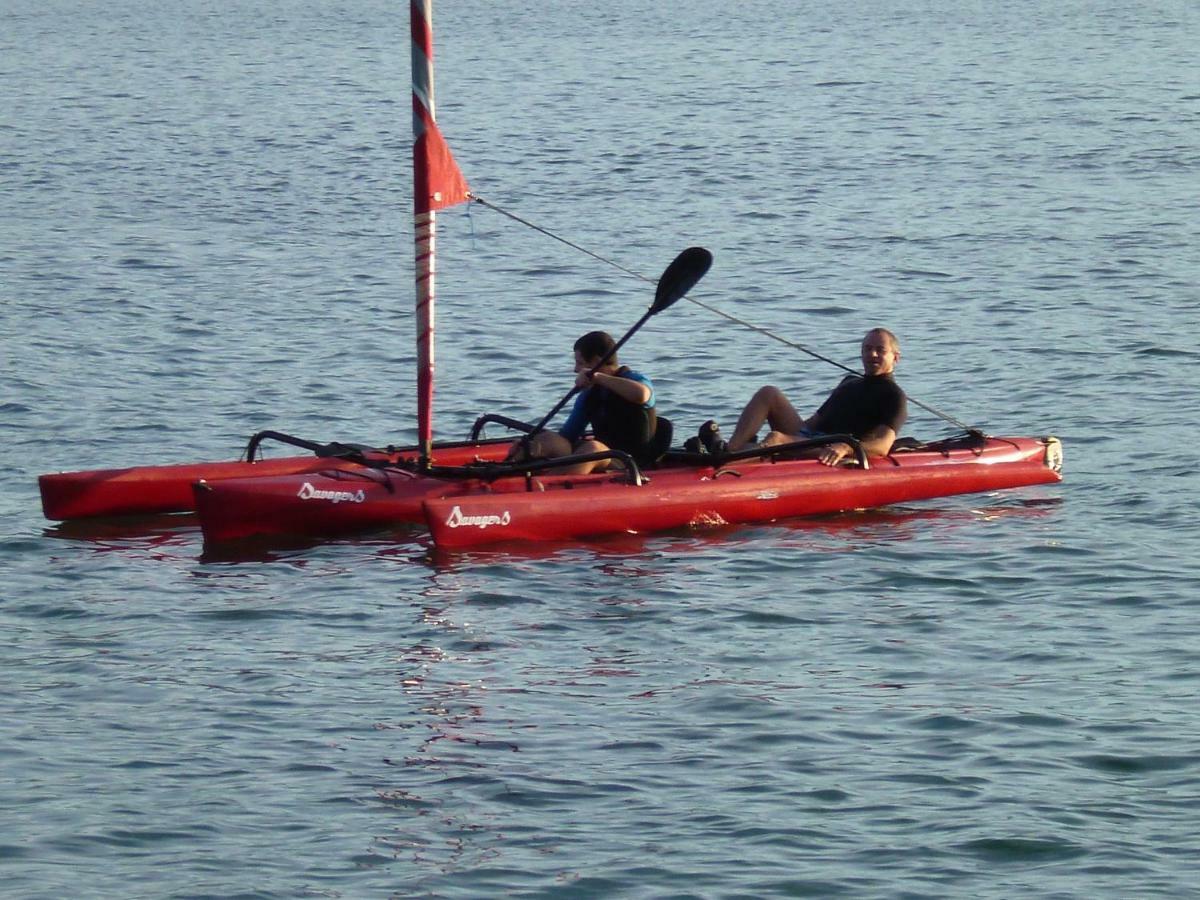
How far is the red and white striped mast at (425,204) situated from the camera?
37.8 ft

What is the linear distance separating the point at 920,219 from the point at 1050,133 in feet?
21.9

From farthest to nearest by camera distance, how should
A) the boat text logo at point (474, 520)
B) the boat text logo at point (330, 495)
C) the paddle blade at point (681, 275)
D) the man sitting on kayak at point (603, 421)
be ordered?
the paddle blade at point (681, 275)
the man sitting on kayak at point (603, 421)
the boat text logo at point (330, 495)
the boat text logo at point (474, 520)

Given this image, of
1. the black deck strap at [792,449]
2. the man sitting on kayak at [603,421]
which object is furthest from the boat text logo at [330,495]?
the black deck strap at [792,449]

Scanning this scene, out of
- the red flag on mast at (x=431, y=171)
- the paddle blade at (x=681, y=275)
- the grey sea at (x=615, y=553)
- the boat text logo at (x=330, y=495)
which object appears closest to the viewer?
the grey sea at (x=615, y=553)

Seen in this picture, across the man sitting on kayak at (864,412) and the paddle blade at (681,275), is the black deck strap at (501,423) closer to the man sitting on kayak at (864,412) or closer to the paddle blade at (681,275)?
the paddle blade at (681,275)

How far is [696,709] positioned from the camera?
886 cm

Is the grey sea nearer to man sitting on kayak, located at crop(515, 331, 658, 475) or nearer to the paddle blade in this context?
man sitting on kayak, located at crop(515, 331, 658, 475)

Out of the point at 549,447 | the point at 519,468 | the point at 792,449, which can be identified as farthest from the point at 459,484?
the point at 792,449

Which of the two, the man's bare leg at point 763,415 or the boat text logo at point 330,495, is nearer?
the boat text logo at point 330,495

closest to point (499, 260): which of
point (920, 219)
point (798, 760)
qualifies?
point (920, 219)

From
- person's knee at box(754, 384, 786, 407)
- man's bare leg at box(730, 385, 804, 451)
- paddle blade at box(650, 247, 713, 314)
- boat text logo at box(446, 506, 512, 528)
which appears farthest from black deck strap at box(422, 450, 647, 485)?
paddle blade at box(650, 247, 713, 314)

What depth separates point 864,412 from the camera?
12.6m

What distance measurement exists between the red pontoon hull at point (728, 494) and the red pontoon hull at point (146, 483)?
106 cm

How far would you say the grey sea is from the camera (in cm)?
757
